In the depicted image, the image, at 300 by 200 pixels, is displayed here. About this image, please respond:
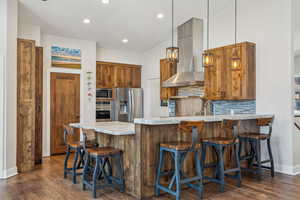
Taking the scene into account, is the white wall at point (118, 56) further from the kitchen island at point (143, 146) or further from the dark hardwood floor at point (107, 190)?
the kitchen island at point (143, 146)

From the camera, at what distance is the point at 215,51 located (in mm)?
5418

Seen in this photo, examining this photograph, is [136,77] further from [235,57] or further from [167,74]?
[235,57]

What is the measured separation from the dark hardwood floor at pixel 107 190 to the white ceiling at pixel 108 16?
3.22m

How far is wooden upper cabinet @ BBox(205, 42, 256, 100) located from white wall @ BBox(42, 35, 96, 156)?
3.06 meters

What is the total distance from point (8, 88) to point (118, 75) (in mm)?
3536

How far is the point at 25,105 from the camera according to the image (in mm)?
4746

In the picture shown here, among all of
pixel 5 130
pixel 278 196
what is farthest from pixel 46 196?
pixel 278 196

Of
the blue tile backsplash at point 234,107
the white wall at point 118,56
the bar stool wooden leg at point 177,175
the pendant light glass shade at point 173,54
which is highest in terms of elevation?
the white wall at point 118,56

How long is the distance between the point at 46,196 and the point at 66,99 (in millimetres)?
3322

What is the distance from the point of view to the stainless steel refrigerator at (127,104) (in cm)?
726

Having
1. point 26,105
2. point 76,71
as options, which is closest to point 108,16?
point 76,71

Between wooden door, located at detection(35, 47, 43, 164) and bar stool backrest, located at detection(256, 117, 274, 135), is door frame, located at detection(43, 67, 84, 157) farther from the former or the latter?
bar stool backrest, located at detection(256, 117, 274, 135)

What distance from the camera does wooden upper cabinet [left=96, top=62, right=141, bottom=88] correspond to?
7215 mm

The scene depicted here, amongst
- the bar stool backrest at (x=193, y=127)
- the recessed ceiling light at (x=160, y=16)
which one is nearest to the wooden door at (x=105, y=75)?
the recessed ceiling light at (x=160, y=16)
